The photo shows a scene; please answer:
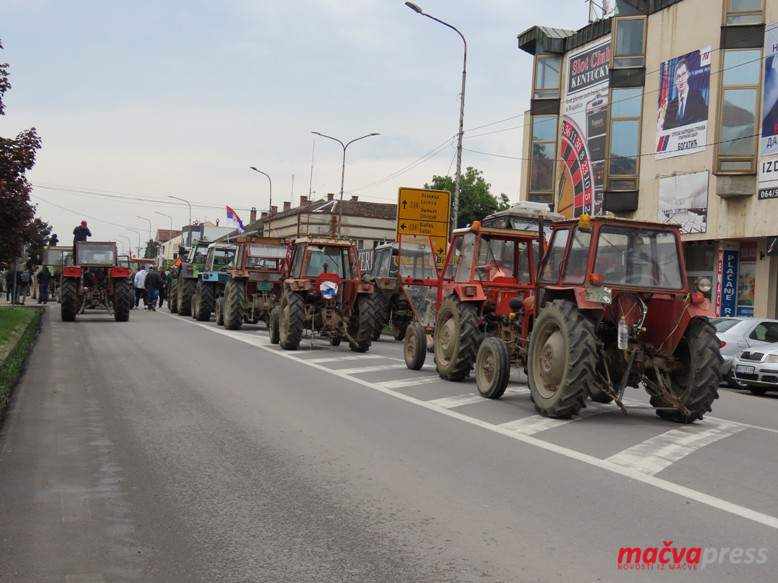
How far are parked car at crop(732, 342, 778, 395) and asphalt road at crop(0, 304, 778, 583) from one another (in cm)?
500

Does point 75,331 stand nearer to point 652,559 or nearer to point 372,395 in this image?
point 372,395

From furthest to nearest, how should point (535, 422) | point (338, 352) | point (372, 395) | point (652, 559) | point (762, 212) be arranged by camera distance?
point (762, 212) → point (338, 352) → point (372, 395) → point (535, 422) → point (652, 559)

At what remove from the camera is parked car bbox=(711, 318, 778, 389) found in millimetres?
17594

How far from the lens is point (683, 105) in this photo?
95.4 ft

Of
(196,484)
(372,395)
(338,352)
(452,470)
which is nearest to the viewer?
(196,484)

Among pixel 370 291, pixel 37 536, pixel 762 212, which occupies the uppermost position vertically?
pixel 762 212

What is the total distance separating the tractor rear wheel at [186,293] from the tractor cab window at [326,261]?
11.8 metres

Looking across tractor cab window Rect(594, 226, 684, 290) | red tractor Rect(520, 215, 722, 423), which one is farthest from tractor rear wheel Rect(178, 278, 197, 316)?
tractor cab window Rect(594, 226, 684, 290)

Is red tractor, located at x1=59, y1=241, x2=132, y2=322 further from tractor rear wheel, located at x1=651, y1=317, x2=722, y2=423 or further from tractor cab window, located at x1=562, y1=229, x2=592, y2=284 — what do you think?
tractor rear wheel, located at x1=651, y1=317, x2=722, y2=423

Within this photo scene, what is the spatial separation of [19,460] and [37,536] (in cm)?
218

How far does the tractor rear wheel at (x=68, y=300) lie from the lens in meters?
24.4

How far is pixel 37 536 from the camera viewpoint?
5211 mm

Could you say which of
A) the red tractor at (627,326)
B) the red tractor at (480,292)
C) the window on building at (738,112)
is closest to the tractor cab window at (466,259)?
the red tractor at (480,292)

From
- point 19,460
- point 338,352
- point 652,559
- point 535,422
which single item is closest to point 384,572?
point 652,559
